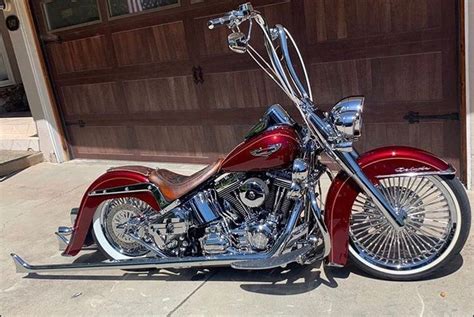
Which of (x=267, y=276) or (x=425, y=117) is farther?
(x=425, y=117)

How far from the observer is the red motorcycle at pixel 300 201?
2.32 m

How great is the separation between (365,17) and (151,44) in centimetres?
238

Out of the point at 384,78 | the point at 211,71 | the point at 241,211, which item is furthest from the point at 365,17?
the point at 241,211

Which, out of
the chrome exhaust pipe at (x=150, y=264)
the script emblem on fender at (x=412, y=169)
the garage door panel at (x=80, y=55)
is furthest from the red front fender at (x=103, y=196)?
the garage door panel at (x=80, y=55)

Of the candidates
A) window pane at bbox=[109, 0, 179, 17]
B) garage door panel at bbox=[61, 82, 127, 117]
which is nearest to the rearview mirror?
window pane at bbox=[109, 0, 179, 17]

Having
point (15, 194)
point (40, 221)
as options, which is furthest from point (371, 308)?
point (15, 194)

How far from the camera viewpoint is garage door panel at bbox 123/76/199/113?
16.1ft

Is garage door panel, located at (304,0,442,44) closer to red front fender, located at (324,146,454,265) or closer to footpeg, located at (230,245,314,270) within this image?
red front fender, located at (324,146,454,265)

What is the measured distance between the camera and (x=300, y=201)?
242 centimetres

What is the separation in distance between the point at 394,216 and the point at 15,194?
451 cm

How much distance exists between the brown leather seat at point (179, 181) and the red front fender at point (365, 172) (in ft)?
2.21

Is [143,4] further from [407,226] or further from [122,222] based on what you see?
[407,226]

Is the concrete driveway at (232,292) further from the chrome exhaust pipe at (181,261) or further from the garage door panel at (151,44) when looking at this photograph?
the garage door panel at (151,44)

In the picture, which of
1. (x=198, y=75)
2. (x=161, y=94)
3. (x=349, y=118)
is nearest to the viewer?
(x=349, y=118)
